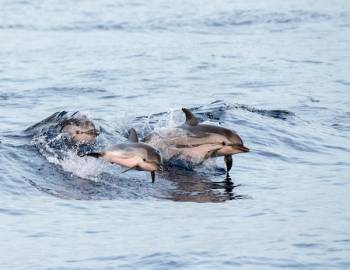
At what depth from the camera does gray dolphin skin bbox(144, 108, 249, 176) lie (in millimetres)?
15602

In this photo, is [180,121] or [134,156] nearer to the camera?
[134,156]

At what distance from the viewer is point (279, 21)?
35.0m

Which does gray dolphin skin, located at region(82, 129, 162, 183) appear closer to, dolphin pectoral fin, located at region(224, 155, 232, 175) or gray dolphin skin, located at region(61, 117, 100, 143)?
dolphin pectoral fin, located at region(224, 155, 232, 175)

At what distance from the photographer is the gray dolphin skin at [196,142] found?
15602 mm

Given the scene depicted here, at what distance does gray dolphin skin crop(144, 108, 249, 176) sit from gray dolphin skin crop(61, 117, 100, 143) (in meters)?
0.94

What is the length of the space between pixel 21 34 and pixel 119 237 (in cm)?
2068

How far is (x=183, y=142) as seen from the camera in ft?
52.1

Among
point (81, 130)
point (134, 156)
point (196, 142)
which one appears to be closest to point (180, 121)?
point (81, 130)

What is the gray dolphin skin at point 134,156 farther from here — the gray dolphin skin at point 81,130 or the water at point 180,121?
the gray dolphin skin at point 81,130

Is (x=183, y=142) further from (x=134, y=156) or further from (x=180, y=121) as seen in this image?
(x=180, y=121)

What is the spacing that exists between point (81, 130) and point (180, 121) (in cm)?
345

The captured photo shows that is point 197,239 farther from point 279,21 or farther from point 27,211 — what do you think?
point 279,21

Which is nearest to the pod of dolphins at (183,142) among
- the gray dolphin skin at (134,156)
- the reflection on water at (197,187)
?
the gray dolphin skin at (134,156)

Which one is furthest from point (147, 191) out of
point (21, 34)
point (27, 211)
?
point (21, 34)
